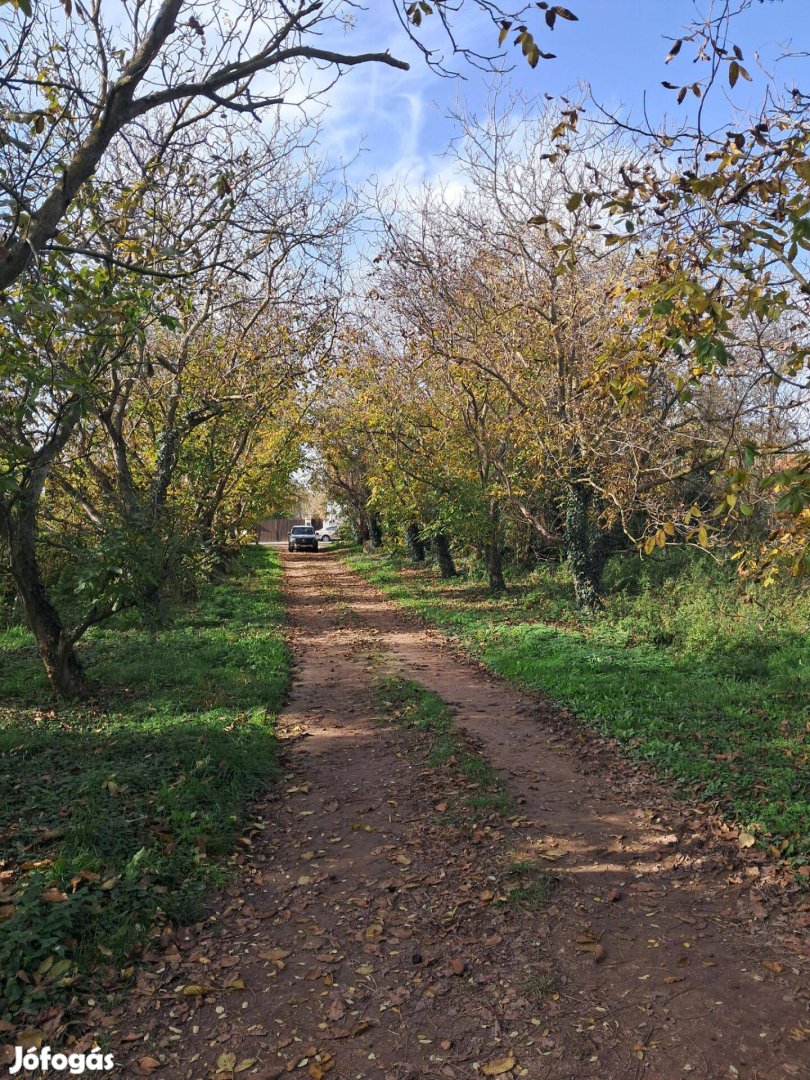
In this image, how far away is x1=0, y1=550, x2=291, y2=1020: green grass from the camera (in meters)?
3.89

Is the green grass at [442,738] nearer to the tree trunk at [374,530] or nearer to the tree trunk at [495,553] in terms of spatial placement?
the tree trunk at [495,553]

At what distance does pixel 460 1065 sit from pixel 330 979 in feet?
2.98

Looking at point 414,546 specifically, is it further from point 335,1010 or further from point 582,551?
point 335,1010

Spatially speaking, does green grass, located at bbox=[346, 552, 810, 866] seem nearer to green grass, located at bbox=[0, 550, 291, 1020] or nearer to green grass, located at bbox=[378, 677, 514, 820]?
green grass, located at bbox=[378, 677, 514, 820]

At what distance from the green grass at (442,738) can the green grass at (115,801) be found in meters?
1.45

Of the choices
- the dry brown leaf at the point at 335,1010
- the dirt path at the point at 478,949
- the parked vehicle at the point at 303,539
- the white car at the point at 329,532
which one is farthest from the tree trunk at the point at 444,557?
the white car at the point at 329,532

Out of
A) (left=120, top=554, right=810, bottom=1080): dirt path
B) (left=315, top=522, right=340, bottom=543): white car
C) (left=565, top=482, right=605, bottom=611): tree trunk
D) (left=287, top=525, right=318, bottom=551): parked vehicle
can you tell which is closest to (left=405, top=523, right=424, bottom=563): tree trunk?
(left=565, top=482, right=605, bottom=611): tree trunk

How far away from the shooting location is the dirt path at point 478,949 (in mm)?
3264

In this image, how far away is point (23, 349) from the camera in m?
5.91

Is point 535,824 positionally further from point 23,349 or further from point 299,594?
point 299,594

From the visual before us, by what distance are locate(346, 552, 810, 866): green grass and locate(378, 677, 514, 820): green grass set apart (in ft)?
4.63

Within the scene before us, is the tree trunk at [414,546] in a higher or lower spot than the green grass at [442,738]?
higher

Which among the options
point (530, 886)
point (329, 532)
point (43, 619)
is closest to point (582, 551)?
point (43, 619)

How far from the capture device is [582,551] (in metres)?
14.8
